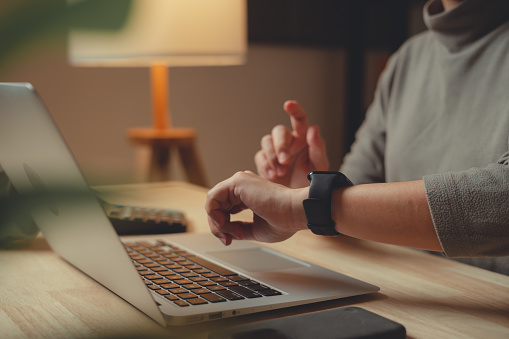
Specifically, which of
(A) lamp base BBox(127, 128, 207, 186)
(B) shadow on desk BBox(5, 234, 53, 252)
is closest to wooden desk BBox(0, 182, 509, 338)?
(B) shadow on desk BBox(5, 234, 53, 252)

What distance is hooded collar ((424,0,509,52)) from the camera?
2.96 feet

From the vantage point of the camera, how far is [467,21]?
92 cm

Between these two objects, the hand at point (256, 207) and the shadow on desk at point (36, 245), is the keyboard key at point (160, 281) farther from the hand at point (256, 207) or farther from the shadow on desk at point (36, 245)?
the shadow on desk at point (36, 245)

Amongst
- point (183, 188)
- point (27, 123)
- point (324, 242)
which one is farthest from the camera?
point (183, 188)

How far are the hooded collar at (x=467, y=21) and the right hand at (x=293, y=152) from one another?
308mm

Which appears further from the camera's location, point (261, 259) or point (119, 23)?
point (261, 259)

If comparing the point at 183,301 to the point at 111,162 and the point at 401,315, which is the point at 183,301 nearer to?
the point at 401,315

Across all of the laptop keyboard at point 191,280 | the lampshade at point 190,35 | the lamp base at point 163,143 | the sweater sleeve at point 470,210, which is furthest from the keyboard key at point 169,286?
the lamp base at point 163,143

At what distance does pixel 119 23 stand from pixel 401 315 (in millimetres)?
428

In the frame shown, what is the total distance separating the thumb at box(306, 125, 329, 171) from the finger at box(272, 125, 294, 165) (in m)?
0.03

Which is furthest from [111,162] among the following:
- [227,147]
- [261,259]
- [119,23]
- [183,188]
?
[227,147]

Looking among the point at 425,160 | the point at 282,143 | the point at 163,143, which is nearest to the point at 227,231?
the point at 282,143

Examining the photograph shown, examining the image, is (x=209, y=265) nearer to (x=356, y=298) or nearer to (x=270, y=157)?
(x=356, y=298)

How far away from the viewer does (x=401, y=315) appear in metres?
0.48
